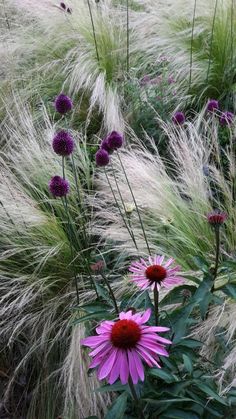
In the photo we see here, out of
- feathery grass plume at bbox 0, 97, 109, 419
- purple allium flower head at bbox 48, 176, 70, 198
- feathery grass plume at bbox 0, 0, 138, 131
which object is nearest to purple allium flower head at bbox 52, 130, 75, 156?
purple allium flower head at bbox 48, 176, 70, 198

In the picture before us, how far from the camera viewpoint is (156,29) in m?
3.15

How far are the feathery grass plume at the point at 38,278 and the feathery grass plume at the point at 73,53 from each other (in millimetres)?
583

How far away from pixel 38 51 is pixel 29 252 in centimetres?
171

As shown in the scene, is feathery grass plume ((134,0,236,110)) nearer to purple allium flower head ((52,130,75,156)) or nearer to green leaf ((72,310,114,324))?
purple allium flower head ((52,130,75,156))

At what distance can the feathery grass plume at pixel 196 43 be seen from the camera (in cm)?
283

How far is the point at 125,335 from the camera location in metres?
0.90

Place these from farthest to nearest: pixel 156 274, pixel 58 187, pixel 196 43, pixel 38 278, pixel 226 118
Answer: pixel 196 43 < pixel 226 118 < pixel 38 278 < pixel 58 187 < pixel 156 274

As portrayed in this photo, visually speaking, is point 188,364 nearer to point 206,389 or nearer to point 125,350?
point 206,389

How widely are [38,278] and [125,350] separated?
110 cm

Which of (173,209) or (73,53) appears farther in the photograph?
(73,53)

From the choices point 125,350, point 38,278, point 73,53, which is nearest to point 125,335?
point 125,350

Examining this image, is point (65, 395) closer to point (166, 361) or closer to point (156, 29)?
point (166, 361)

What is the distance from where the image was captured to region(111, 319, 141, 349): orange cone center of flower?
90 centimetres

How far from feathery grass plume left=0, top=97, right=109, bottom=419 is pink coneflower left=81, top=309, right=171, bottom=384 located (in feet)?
2.10
